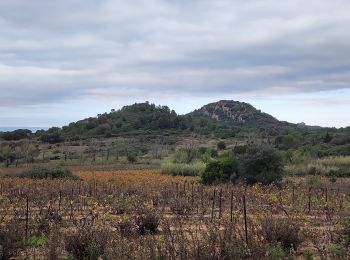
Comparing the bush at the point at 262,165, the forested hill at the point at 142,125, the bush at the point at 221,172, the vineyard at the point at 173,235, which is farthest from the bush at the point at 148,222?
the forested hill at the point at 142,125

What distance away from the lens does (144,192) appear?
1688 centimetres

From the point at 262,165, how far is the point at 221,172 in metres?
2.51

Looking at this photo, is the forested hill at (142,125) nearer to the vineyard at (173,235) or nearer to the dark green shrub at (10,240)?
the vineyard at (173,235)

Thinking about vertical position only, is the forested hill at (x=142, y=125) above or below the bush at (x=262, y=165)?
above

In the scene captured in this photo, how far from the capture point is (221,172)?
2595 centimetres

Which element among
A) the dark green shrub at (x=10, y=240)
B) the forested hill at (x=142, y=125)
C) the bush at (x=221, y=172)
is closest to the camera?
the dark green shrub at (x=10, y=240)

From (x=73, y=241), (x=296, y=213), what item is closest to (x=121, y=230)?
(x=73, y=241)

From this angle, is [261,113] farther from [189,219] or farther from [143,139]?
[189,219]

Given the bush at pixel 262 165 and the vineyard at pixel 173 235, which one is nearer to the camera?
the vineyard at pixel 173 235

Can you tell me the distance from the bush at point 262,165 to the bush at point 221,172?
1.02m

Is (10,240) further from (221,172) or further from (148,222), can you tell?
(221,172)

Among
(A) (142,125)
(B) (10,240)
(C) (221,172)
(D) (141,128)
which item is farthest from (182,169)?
(A) (142,125)

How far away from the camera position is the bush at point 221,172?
25.6m

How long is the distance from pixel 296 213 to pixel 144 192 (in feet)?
19.8
